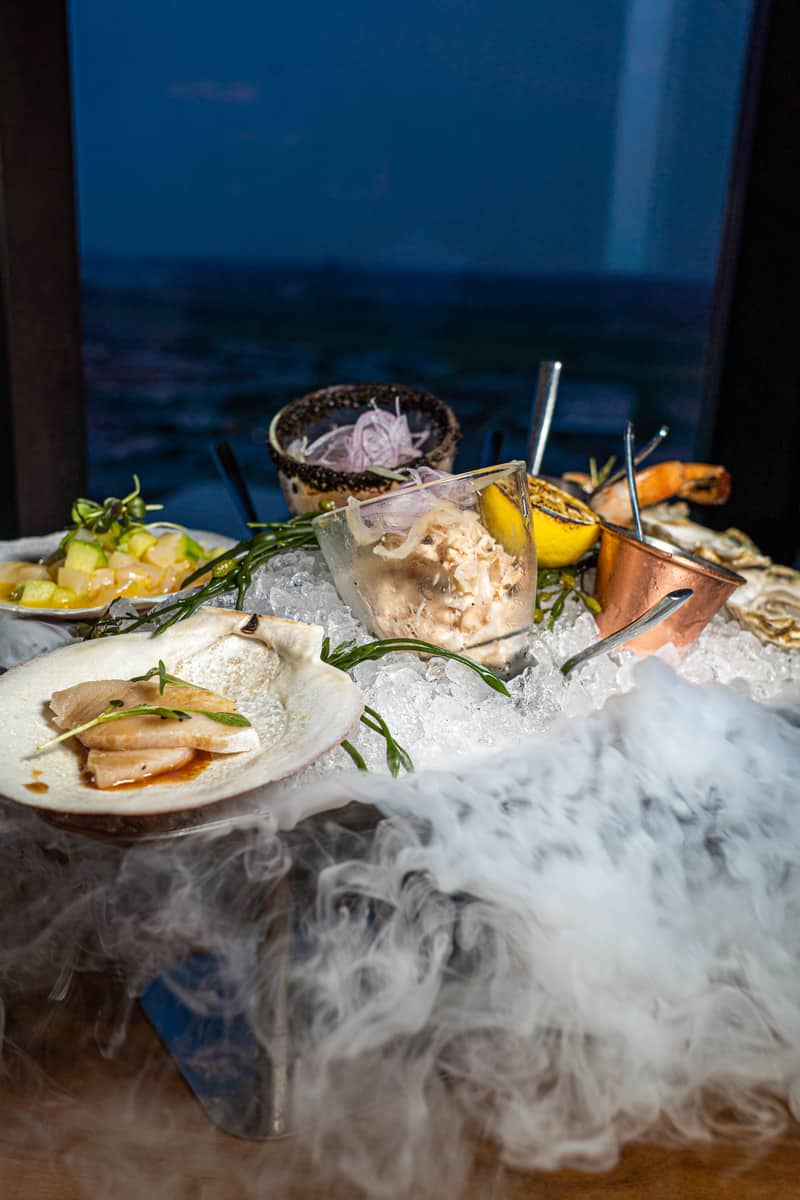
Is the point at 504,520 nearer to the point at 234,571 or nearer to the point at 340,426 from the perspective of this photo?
the point at 234,571

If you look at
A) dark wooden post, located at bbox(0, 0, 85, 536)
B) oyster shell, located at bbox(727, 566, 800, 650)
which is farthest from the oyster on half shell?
dark wooden post, located at bbox(0, 0, 85, 536)

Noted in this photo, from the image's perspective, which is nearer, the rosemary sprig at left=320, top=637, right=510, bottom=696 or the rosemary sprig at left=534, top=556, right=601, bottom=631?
the rosemary sprig at left=320, top=637, right=510, bottom=696

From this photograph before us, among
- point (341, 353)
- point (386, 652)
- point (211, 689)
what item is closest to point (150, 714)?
point (211, 689)

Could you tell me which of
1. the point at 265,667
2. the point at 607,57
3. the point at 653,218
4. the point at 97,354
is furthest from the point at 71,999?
the point at 607,57

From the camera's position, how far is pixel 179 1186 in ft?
1.64

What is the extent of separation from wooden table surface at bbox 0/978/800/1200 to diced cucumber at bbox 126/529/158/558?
78 cm

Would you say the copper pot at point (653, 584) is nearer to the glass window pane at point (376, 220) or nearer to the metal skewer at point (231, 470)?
the metal skewer at point (231, 470)

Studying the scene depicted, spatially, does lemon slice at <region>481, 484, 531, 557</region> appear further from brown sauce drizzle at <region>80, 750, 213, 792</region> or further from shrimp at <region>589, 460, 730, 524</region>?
shrimp at <region>589, 460, 730, 524</region>

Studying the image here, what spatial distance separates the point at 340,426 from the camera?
4.36ft

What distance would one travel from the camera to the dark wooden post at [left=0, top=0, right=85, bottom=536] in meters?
2.22

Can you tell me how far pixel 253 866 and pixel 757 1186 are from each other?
35 centimetres

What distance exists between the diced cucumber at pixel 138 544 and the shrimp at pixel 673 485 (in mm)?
626

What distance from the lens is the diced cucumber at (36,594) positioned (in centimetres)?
111

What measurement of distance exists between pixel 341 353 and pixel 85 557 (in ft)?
18.0
